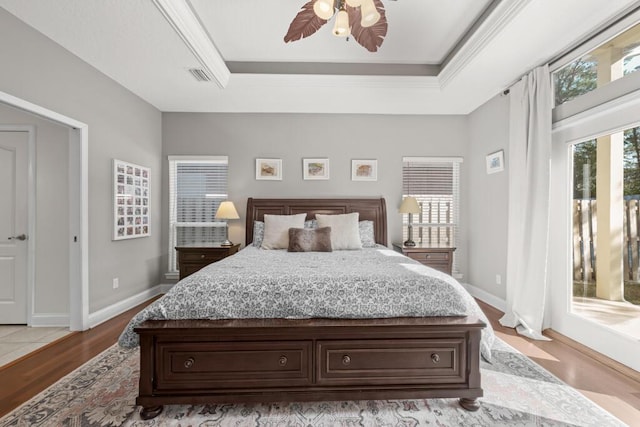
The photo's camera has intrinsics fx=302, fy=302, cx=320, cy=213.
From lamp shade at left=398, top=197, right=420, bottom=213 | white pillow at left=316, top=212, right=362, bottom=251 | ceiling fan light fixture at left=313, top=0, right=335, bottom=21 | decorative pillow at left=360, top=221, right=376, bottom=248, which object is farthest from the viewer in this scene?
lamp shade at left=398, top=197, right=420, bottom=213

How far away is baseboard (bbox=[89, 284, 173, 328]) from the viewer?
316 centimetres

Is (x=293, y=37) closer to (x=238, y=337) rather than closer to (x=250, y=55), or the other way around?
(x=250, y=55)

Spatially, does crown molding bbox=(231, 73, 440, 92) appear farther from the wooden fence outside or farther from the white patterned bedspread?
the white patterned bedspread

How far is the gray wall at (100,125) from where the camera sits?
2.40m

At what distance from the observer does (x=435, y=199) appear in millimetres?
4535

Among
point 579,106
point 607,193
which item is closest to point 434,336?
point 607,193

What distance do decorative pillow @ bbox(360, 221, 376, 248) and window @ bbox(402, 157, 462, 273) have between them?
0.79 metres

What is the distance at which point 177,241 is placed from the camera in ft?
14.7

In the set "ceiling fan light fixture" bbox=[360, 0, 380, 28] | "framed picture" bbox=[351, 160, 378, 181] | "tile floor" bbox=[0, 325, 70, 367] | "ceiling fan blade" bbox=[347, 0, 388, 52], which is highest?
"ceiling fan blade" bbox=[347, 0, 388, 52]

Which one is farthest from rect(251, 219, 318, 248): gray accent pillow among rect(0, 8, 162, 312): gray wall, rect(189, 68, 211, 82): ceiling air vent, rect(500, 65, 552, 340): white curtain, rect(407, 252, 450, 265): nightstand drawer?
rect(500, 65, 552, 340): white curtain

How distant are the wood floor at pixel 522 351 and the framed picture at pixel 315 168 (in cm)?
285

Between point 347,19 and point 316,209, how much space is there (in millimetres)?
2620

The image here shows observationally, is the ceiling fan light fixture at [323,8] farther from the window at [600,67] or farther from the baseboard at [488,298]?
the baseboard at [488,298]

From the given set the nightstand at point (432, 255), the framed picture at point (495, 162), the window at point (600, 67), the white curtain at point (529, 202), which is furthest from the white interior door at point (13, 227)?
the window at point (600, 67)
